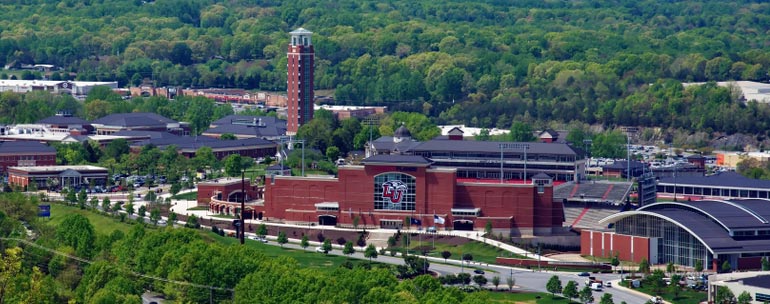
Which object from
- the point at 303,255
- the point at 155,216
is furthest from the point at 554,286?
the point at 155,216

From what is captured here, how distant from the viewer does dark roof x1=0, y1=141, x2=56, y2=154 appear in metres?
109

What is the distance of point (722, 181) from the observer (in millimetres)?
97125

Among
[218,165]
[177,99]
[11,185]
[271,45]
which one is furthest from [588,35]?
[11,185]

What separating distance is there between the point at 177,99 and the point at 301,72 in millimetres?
24009

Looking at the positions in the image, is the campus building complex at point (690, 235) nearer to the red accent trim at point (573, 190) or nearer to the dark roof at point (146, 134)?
the red accent trim at point (573, 190)

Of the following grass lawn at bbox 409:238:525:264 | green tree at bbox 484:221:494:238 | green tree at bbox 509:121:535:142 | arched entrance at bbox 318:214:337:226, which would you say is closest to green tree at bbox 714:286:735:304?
grass lawn at bbox 409:238:525:264

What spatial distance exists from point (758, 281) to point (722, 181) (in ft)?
94.3

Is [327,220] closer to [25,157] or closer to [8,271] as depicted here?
[25,157]

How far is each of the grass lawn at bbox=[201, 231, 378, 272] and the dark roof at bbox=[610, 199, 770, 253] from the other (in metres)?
11.7

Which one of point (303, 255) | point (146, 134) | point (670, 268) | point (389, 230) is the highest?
point (146, 134)

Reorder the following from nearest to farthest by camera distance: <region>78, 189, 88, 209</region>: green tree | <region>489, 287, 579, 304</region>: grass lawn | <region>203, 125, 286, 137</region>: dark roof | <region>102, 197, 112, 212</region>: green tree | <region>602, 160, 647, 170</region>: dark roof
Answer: <region>489, 287, 579, 304</region>: grass lawn
<region>78, 189, 88, 209</region>: green tree
<region>102, 197, 112, 212</region>: green tree
<region>602, 160, 647, 170</region>: dark roof
<region>203, 125, 286, 137</region>: dark roof

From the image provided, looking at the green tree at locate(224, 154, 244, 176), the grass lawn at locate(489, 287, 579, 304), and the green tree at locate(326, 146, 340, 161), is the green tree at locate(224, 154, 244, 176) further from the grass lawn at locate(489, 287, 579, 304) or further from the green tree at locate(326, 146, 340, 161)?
the grass lawn at locate(489, 287, 579, 304)

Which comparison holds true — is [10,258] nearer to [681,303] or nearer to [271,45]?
[681,303]

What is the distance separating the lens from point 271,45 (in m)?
179
